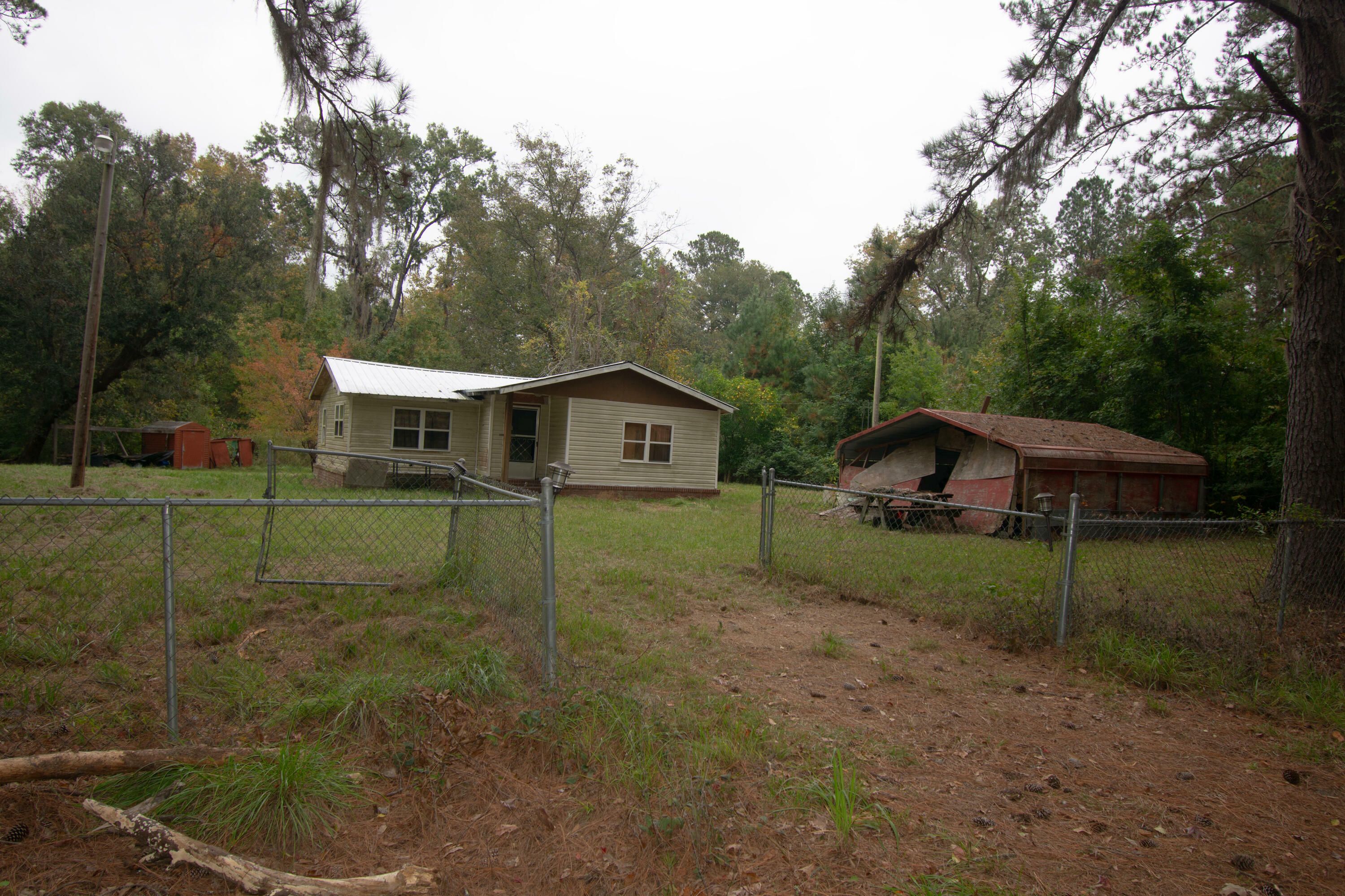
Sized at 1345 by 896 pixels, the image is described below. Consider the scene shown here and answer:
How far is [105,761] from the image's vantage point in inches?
101

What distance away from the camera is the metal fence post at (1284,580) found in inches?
215

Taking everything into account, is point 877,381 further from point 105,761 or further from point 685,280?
point 105,761

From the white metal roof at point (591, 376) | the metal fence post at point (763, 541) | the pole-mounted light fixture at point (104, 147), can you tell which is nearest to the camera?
the metal fence post at point (763, 541)

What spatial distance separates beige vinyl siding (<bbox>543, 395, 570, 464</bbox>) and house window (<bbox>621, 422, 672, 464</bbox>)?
1512 millimetres

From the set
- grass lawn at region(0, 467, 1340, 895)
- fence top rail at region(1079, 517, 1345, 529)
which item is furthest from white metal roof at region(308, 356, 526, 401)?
fence top rail at region(1079, 517, 1345, 529)

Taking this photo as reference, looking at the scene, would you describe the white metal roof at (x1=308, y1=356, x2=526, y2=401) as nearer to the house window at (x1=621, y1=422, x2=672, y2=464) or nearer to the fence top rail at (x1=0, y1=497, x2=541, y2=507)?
the house window at (x1=621, y1=422, x2=672, y2=464)

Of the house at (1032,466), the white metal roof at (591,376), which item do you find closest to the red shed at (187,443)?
the white metal roof at (591,376)

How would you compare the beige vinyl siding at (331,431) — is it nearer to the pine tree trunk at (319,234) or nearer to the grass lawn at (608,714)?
the grass lawn at (608,714)

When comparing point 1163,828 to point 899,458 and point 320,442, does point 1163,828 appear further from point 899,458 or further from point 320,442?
point 320,442

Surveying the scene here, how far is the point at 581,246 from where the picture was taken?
31844mm

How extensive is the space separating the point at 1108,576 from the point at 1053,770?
430 centimetres

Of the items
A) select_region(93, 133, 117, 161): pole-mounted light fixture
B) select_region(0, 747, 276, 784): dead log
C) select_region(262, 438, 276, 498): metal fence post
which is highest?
select_region(93, 133, 117, 161): pole-mounted light fixture

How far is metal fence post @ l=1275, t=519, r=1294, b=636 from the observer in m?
5.46

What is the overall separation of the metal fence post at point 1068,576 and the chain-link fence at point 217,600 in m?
3.95
